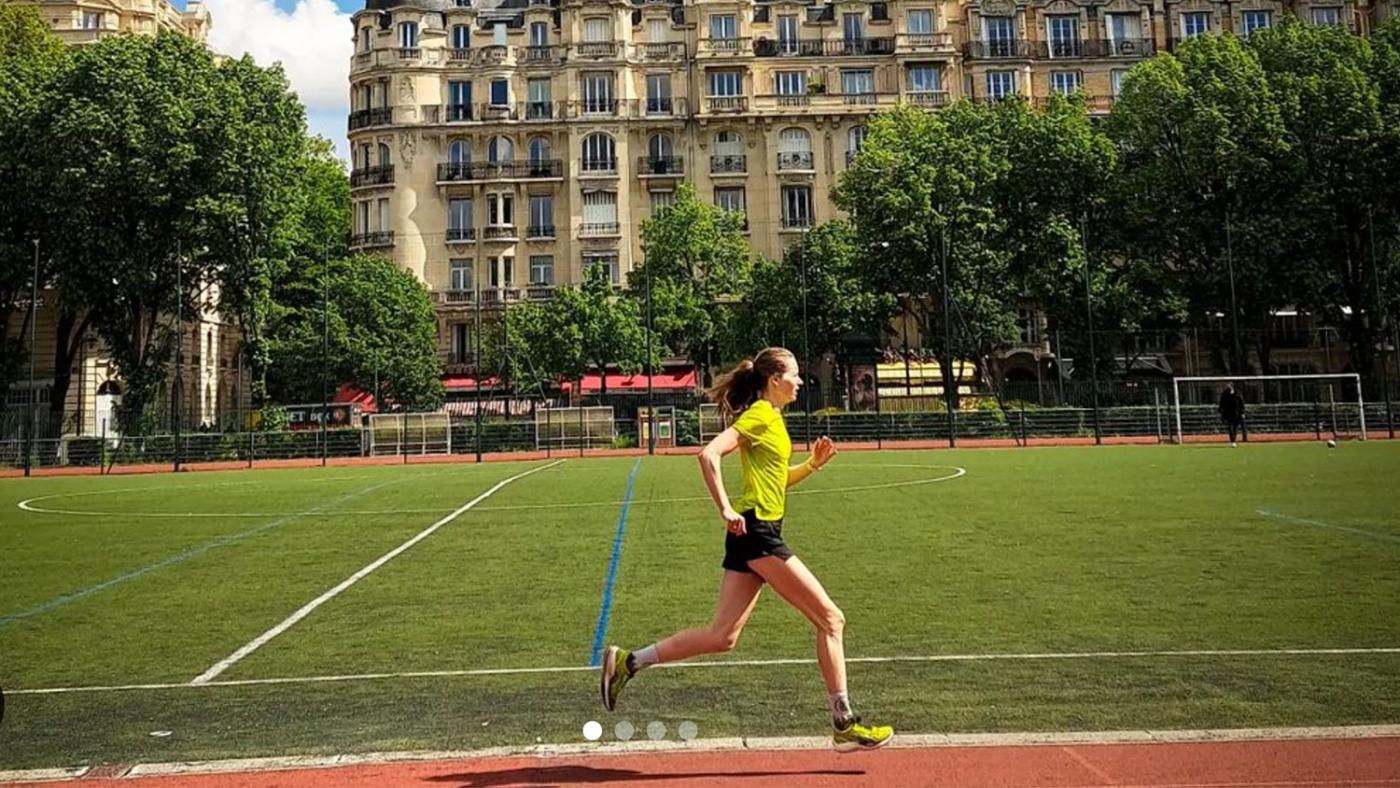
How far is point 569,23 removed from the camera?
6581 centimetres

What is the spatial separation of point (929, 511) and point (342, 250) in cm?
5389

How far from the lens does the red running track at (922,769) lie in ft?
16.7

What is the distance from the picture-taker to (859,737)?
17.5 ft

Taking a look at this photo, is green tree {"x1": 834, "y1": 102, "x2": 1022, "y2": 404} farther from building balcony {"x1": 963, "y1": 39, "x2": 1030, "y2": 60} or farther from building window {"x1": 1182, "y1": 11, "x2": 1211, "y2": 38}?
building window {"x1": 1182, "y1": 11, "x2": 1211, "y2": 38}

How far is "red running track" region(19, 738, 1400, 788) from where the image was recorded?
16.7ft

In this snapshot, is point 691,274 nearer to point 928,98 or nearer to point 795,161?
point 795,161

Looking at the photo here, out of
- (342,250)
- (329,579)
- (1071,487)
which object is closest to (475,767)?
(329,579)

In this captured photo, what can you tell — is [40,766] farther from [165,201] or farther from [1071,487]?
[165,201]

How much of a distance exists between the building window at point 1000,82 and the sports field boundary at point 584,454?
31590 millimetres

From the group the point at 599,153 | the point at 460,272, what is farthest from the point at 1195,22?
the point at 460,272

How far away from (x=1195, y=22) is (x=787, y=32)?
26.0 m

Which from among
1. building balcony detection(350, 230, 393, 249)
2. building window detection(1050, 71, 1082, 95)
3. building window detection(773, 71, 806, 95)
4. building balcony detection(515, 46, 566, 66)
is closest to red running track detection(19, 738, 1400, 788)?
building balcony detection(350, 230, 393, 249)

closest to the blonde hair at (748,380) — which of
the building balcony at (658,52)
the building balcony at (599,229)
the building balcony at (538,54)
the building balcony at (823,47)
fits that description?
the building balcony at (599,229)

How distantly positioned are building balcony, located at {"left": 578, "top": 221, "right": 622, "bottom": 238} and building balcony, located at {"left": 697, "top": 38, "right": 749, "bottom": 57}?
39.8 ft
